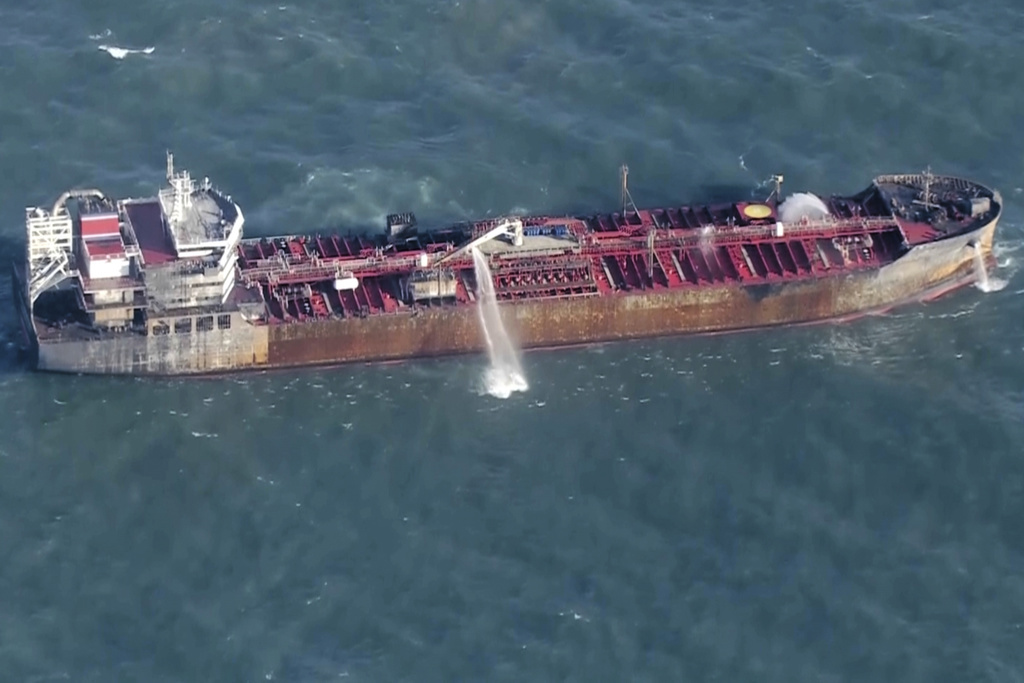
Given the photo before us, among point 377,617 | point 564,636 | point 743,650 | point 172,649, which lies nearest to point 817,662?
point 743,650

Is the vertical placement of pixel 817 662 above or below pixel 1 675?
below

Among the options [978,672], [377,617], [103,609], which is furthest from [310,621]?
[978,672]

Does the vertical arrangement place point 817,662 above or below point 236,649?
below

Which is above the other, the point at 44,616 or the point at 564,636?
the point at 44,616

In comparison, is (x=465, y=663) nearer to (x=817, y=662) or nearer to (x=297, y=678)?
(x=297, y=678)

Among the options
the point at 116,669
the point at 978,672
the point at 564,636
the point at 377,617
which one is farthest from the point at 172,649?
the point at 978,672

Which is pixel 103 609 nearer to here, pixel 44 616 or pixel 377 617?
pixel 44 616

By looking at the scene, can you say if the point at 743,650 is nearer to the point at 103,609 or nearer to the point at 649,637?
the point at 649,637
